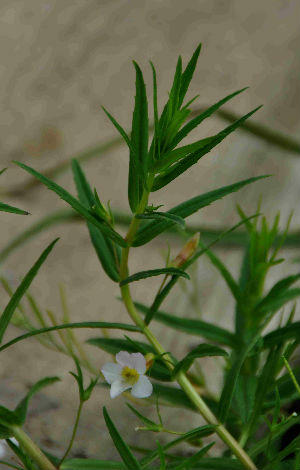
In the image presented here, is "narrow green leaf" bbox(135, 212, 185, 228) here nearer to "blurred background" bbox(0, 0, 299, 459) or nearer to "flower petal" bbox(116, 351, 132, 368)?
"flower petal" bbox(116, 351, 132, 368)

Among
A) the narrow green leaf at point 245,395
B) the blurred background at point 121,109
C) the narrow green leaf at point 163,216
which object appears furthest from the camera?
the blurred background at point 121,109

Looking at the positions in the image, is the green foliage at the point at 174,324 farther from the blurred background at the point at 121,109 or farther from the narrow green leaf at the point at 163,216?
the blurred background at the point at 121,109

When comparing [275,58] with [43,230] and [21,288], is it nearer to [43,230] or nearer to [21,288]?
[43,230]

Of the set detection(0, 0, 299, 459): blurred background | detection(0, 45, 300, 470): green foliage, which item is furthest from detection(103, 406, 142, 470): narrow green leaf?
detection(0, 0, 299, 459): blurred background

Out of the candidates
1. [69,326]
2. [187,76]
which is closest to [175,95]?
[187,76]

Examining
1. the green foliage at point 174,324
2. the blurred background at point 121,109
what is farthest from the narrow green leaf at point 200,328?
the blurred background at point 121,109

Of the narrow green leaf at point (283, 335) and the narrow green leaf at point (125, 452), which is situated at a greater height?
the narrow green leaf at point (283, 335)
